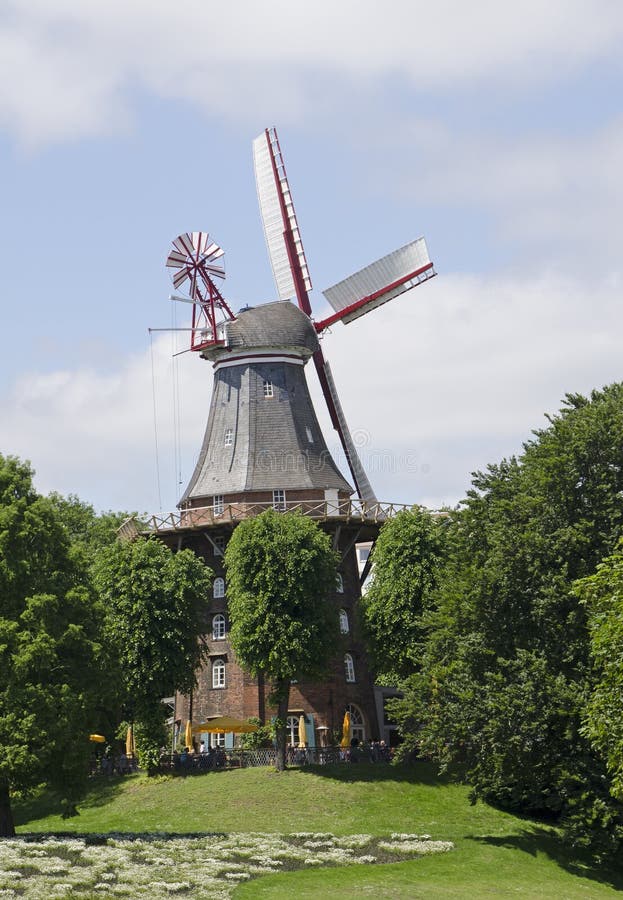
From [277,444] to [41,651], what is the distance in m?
32.9

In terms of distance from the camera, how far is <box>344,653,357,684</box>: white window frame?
70750 mm

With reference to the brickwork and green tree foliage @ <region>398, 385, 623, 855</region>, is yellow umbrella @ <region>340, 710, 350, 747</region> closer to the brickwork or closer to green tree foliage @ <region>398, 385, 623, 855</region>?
the brickwork

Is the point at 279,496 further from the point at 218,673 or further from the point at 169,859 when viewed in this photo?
the point at 169,859

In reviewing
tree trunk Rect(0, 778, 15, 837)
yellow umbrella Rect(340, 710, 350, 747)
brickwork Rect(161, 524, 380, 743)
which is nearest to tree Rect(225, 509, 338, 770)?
yellow umbrella Rect(340, 710, 350, 747)

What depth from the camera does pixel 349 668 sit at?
71000mm

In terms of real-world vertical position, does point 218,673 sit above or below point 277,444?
below

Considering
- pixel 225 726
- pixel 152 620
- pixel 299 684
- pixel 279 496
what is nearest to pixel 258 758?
pixel 225 726

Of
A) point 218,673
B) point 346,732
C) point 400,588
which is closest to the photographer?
point 400,588

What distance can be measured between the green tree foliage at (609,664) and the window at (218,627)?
34.2 metres

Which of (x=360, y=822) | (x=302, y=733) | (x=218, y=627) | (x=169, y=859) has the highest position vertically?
(x=218, y=627)

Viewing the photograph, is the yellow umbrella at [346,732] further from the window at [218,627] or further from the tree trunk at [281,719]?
the window at [218,627]

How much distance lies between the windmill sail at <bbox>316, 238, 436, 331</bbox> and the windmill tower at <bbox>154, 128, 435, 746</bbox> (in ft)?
0.20

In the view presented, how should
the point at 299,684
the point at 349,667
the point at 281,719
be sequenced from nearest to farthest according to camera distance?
1. the point at 281,719
2. the point at 299,684
3. the point at 349,667

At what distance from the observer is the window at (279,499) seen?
71250 millimetres
